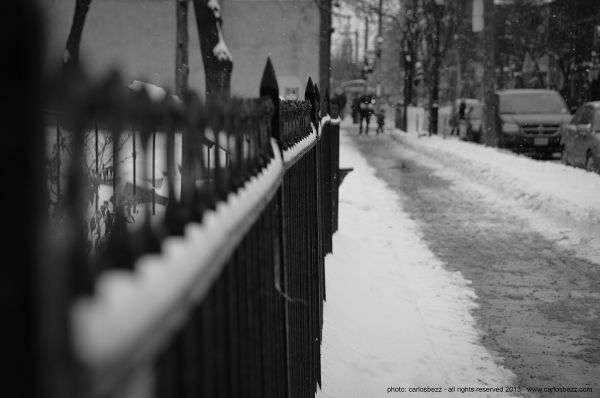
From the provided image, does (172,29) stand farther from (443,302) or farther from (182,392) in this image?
(182,392)

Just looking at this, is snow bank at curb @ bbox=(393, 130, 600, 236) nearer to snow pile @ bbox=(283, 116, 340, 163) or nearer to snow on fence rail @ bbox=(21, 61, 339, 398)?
snow pile @ bbox=(283, 116, 340, 163)

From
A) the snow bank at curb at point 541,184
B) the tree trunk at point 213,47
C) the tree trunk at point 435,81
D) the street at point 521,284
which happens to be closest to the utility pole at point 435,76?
the tree trunk at point 435,81

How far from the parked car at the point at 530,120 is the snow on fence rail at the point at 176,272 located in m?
21.9

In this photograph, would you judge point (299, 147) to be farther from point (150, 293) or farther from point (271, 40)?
point (271, 40)

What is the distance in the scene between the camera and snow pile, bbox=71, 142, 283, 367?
87 cm

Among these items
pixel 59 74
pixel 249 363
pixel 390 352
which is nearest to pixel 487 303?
pixel 390 352

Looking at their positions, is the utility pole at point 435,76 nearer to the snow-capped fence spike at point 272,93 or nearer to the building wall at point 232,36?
the building wall at point 232,36

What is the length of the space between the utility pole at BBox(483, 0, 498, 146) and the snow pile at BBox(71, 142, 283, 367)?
80.7ft

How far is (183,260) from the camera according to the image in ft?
4.15

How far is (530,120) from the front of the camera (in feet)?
79.9

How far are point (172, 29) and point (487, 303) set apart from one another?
29.6 meters

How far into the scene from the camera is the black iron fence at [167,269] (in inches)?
31.9

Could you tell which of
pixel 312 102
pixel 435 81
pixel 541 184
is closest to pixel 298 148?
pixel 312 102

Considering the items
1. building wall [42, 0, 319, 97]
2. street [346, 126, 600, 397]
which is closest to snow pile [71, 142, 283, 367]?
street [346, 126, 600, 397]
